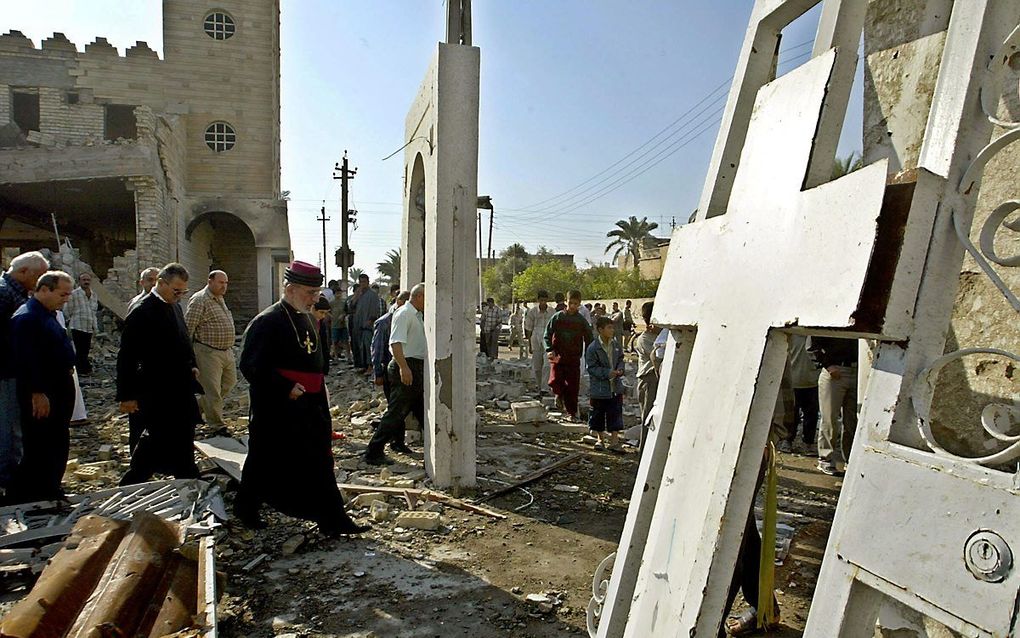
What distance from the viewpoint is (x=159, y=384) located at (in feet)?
16.1

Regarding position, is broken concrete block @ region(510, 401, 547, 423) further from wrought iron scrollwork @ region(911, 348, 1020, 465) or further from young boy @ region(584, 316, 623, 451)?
wrought iron scrollwork @ region(911, 348, 1020, 465)

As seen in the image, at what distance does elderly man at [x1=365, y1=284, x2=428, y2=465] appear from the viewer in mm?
5879

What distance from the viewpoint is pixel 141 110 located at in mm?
14672

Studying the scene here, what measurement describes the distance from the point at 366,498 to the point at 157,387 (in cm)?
186

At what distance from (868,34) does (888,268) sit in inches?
62.5

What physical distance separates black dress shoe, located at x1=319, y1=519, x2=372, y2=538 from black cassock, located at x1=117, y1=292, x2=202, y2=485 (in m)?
1.58

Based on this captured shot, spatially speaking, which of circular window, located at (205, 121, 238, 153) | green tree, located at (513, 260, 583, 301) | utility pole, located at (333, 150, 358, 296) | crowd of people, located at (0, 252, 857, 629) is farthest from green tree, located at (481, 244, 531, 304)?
crowd of people, located at (0, 252, 857, 629)

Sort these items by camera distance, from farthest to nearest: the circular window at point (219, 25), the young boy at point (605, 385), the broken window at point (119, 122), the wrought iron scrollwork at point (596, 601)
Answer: the circular window at point (219, 25) → the broken window at point (119, 122) → the young boy at point (605, 385) → the wrought iron scrollwork at point (596, 601)

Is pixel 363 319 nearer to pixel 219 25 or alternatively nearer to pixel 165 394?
pixel 165 394

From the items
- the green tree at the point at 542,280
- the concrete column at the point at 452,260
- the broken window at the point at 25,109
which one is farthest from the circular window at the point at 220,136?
the green tree at the point at 542,280

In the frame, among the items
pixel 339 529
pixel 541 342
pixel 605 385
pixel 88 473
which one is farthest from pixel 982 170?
pixel 541 342

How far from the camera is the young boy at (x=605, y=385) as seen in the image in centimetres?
659

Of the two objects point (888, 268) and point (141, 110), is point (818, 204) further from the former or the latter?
point (141, 110)

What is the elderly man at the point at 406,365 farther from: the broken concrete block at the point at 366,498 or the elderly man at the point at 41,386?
the elderly man at the point at 41,386
